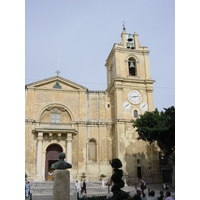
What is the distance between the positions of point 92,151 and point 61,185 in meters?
18.1

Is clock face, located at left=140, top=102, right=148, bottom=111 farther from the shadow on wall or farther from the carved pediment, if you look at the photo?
the carved pediment

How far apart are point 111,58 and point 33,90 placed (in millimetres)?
10662

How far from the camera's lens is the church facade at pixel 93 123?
77.6ft

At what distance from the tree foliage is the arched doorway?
965 centimetres

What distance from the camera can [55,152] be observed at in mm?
24328

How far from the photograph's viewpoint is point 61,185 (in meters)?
7.66

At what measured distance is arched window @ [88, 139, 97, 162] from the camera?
25.2 meters

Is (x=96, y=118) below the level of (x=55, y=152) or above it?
above

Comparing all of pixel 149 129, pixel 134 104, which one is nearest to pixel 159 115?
pixel 149 129

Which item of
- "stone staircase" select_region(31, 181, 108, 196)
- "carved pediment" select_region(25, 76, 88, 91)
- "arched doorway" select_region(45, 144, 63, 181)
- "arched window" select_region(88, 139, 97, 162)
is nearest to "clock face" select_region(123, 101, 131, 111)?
"carved pediment" select_region(25, 76, 88, 91)

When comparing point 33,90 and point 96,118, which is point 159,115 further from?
point 33,90

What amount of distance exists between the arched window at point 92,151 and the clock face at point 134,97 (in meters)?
6.28

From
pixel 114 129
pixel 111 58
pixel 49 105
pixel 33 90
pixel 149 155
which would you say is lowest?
pixel 149 155

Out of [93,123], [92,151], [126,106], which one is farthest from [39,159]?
[126,106]
